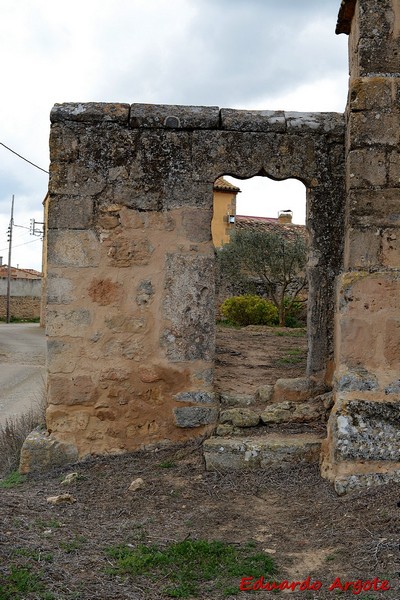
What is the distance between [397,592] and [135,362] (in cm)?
292

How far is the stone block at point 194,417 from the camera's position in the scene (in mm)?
5297

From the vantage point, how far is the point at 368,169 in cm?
482

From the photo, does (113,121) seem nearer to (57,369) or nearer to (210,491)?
(57,369)

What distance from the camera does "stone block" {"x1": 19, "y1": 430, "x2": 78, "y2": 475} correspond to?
519 centimetres

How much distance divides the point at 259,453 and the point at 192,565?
1.58m

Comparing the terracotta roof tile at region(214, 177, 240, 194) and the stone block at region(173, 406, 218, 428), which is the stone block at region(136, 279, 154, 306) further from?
the terracotta roof tile at region(214, 177, 240, 194)

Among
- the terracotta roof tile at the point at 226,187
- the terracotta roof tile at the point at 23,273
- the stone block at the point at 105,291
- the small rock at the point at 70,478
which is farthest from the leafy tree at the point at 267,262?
the terracotta roof tile at the point at 23,273

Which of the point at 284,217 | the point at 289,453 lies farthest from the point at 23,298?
the point at 289,453

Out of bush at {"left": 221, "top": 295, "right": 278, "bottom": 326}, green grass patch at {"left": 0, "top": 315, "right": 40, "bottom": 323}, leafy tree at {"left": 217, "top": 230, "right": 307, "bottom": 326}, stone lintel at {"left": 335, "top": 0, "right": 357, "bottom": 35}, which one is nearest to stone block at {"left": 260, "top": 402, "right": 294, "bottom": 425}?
stone lintel at {"left": 335, "top": 0, "right": 357, "bottom": 35}

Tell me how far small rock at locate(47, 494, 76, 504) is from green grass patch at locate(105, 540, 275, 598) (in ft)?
3.15

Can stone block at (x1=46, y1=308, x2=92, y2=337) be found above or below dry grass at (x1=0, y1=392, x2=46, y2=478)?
above

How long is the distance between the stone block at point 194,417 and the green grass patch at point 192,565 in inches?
66.3

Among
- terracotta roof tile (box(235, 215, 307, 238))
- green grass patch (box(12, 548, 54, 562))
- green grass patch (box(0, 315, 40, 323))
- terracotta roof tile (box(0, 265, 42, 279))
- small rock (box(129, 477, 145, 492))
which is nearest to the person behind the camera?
green grass patch (box(12, 548, 54, 562))

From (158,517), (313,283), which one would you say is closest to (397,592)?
(158,517)
